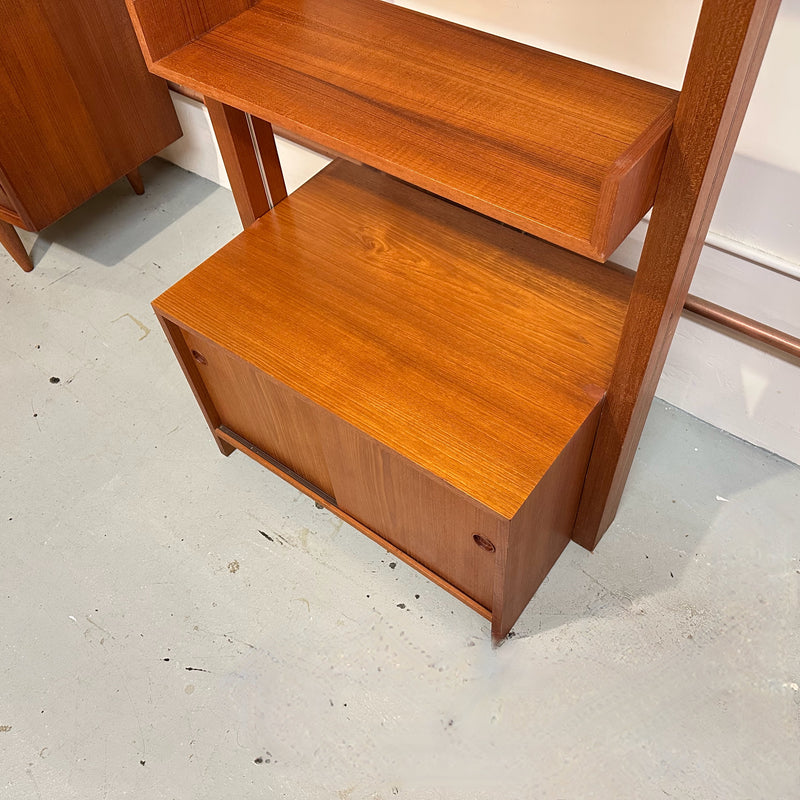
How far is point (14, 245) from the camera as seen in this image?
1.71 meters

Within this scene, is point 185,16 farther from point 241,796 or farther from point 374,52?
point 241,796

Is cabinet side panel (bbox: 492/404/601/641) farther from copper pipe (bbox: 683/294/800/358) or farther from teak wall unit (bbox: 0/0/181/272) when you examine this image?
teak wall unit (bbox: 0/0/181/272)

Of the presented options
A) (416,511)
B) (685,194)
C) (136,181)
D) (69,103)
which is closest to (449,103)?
(685,194)

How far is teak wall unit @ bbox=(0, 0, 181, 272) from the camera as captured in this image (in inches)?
54.2

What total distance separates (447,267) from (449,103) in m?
0.30

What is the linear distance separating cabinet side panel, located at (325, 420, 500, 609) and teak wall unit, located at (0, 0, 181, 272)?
0.92 m

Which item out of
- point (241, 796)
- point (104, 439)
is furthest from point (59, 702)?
point (104, 439)

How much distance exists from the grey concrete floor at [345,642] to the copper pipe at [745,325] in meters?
0.27

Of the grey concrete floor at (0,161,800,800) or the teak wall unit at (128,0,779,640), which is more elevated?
the teak wall unit at (128,0,779,640)

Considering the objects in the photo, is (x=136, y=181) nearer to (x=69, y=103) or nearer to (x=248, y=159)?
(x=69, y=103)

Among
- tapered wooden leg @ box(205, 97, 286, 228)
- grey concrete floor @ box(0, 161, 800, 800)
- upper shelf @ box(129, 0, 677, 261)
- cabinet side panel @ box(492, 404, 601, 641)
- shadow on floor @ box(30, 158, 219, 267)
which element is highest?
upper shelf @ box(129, 0, 677, 261)

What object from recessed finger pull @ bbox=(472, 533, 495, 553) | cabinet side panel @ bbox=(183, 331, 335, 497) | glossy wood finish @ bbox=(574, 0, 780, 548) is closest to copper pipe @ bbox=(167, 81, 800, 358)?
glossy wood finish @ bbox=(574, 0, 780, 548)

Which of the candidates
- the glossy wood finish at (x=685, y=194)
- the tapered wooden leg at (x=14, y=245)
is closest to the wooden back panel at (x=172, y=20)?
the glossy wood finish at (x=685, y=194)

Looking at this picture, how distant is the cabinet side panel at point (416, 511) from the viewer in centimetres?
95
